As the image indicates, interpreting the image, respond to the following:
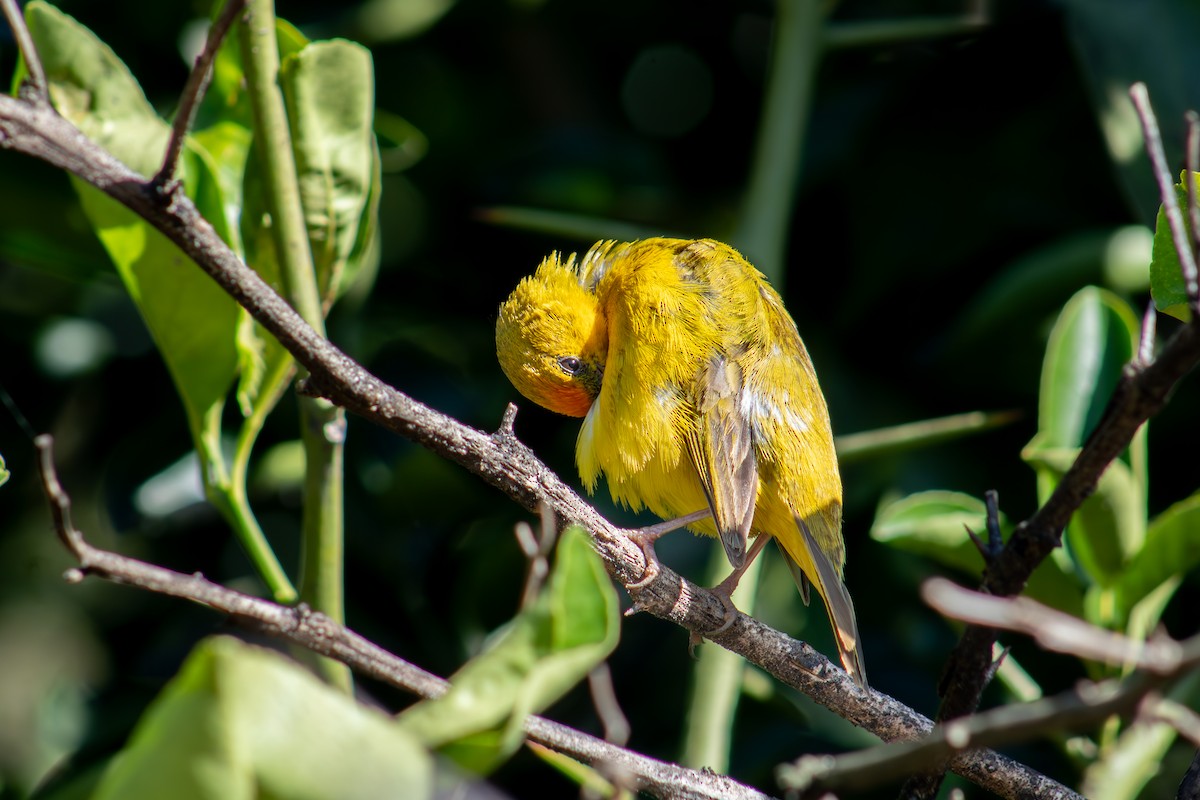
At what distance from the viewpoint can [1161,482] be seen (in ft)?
9.53

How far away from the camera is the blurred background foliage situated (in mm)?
2748

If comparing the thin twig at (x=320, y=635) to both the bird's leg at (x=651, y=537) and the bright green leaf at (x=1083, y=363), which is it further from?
the bright green leaf at (x=1083, y=363)

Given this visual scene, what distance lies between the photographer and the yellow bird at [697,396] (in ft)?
7.97

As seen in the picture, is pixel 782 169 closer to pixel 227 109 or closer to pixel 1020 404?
pixel 1020 404

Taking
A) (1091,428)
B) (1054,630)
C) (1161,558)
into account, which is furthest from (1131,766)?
(1054,630)

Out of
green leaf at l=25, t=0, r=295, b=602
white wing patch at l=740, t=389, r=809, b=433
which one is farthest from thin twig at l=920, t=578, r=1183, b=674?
white wing patch at l=740, t=389, r=809, b=433

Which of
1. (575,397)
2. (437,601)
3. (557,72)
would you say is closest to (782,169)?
(575,397)

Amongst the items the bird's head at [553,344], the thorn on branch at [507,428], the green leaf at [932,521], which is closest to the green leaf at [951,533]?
the green leaf at [932,521]

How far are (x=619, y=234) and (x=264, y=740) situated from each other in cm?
196

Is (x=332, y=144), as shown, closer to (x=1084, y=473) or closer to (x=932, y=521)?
(x=932, y=521)

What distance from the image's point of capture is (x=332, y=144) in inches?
76.9

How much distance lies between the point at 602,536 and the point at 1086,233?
168cm

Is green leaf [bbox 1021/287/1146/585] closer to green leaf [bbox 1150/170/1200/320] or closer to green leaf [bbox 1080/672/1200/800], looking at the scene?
green leaf [bbox 1080/672/1200/800]

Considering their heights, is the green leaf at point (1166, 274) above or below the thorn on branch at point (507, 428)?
above
